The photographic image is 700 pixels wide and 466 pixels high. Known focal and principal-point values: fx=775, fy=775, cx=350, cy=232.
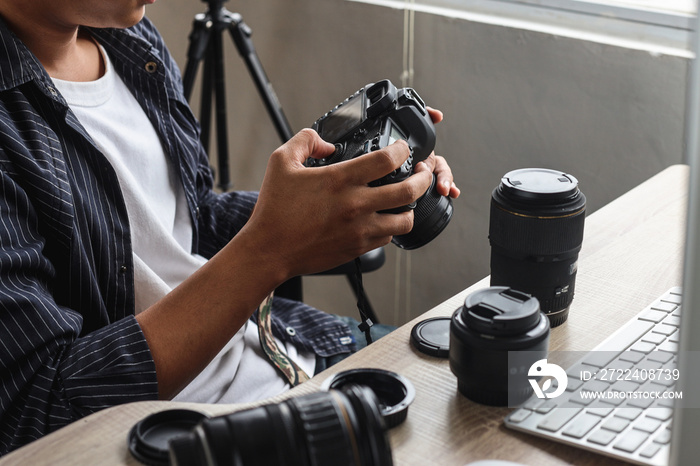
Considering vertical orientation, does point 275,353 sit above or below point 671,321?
below

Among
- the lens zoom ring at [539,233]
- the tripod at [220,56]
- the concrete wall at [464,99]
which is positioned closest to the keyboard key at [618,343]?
the lens zoom ring at [539,233]

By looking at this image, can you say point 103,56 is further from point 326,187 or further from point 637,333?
point 637,333

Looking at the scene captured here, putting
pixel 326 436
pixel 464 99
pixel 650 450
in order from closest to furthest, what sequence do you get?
1. pixel 326 436
2. pixel 650 450
3. pixel 464 99

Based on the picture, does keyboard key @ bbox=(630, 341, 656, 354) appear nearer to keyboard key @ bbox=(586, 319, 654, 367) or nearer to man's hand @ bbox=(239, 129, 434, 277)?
keyboard key @ bbox=(586, 319, 654, 367)

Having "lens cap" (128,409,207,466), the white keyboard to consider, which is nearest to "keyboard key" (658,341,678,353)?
the white keyboard

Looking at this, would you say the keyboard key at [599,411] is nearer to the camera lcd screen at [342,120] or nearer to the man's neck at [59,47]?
the camera lcd screen at [342,120]

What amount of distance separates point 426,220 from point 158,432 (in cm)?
40

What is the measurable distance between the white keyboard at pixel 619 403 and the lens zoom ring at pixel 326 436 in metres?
0.21

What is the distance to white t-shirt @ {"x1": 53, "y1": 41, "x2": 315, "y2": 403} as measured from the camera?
1014mm

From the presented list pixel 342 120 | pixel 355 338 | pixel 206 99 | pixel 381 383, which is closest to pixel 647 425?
pixel 381 383

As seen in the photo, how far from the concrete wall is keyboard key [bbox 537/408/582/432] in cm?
91

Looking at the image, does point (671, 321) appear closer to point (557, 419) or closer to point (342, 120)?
point (557, 419)

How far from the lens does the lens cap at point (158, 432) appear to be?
0.63m

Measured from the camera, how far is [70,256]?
2.97 feet
